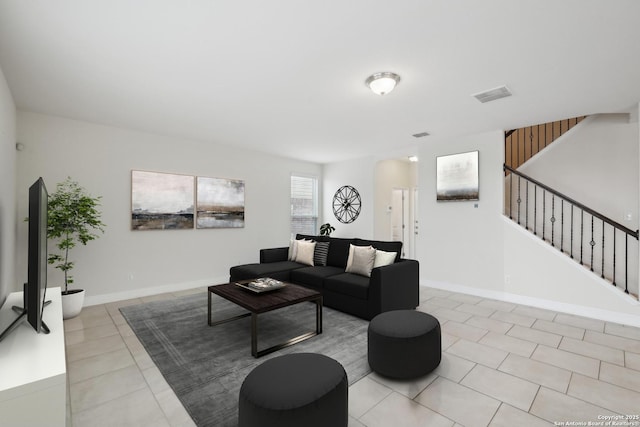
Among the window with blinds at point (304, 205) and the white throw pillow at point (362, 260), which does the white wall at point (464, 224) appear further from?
the window with blinds at point (304, 205)

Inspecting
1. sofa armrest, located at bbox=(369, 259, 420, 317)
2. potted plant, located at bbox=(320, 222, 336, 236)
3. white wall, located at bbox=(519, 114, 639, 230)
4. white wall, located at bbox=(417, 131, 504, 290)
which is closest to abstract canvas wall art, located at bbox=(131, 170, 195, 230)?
potted plant, located at bbox=(320, 222, 336, 236)

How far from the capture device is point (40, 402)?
1227 mm

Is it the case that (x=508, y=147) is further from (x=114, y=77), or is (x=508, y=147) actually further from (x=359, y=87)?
(x=114, y=77)

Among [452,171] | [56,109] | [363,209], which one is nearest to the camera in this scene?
[56,109]

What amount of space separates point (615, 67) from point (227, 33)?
340 cm

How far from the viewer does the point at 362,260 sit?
4.00 meters

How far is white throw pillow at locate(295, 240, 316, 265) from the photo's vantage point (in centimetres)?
496

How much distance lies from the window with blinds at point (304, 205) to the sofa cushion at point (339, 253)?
2.10 m

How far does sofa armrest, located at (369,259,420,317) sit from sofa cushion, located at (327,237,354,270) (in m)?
1.01

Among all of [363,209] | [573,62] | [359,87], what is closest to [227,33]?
[359,87]

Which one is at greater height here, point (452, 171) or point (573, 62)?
point (573, 62)

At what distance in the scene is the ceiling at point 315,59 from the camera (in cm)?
193

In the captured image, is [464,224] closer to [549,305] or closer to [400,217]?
[549,305]

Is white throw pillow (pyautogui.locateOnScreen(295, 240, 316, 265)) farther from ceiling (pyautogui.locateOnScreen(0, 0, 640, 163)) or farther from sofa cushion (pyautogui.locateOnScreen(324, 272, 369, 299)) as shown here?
ceiling (pyautogui.locateOnScreen(0, 0, 640, 163))
